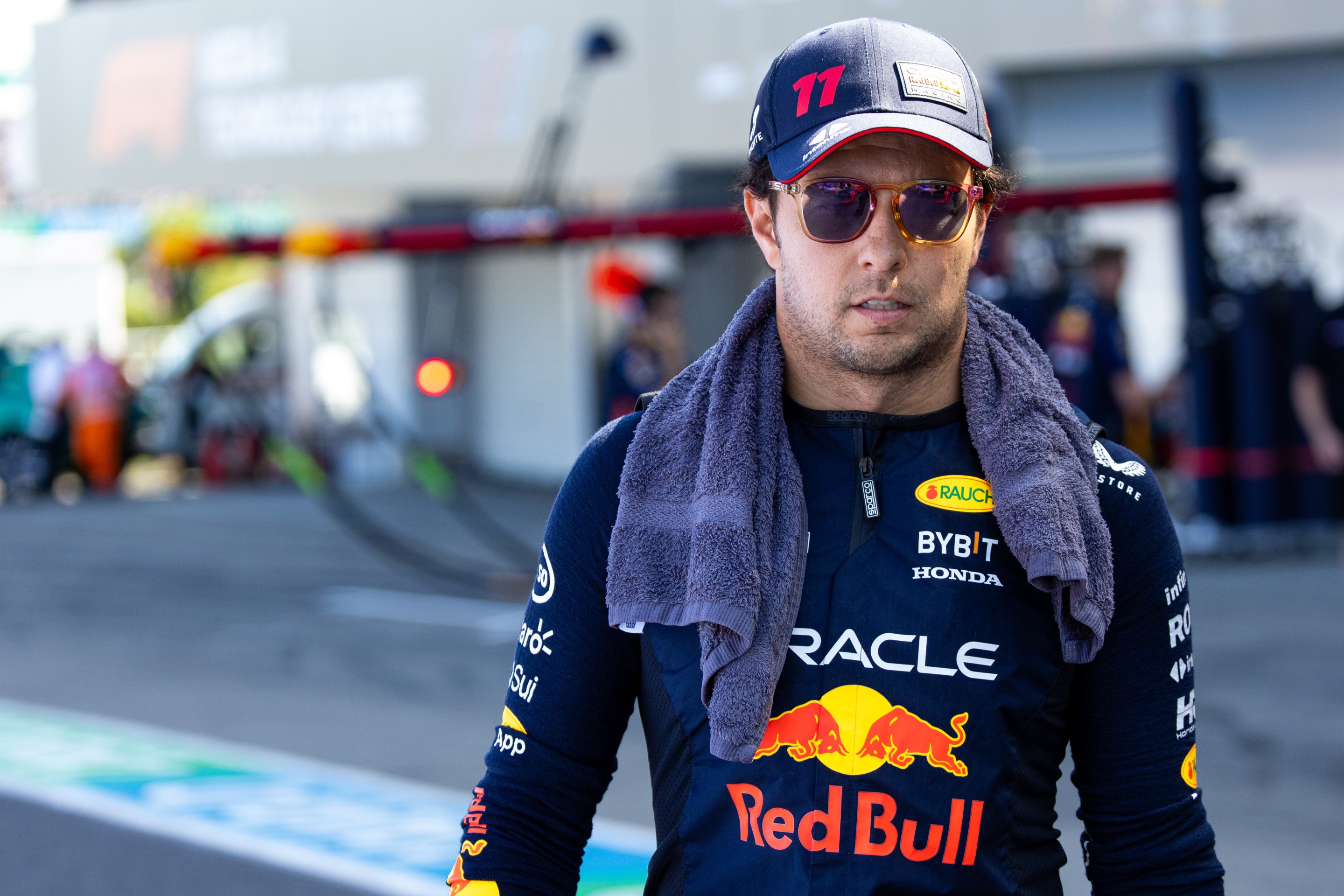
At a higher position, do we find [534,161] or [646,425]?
[534,161]

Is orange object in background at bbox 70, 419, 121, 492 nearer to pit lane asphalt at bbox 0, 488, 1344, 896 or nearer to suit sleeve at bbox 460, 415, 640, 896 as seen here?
pit lane asphalt at bbox 0, 488, 1344, 896

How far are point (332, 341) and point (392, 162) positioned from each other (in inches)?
273

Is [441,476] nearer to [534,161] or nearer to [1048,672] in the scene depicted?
[534,161]

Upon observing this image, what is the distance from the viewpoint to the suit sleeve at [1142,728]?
1.84 metres

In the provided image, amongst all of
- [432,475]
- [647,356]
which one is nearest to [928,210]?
[647,356]

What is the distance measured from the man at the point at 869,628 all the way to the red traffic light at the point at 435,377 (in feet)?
23.7

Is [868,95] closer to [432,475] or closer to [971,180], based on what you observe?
[971,180]

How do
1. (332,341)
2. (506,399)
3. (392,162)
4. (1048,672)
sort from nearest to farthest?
1. (1048,672)
2. (332,341)
3. (392,162)
4. (506,399)

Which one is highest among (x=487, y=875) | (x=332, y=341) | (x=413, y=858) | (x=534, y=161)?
(x=534, y=161)

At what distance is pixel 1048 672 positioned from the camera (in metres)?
1.81

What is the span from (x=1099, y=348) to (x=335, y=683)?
5.41 meters

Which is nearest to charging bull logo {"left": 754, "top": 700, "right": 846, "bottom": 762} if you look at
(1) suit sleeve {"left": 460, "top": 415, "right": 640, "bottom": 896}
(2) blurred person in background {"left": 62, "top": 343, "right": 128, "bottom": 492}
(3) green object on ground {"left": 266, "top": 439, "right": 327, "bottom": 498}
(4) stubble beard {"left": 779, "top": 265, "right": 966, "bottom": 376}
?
(1) suit sleeve {"left": 460, "top": 415, "right": 640, "bottom": 896}

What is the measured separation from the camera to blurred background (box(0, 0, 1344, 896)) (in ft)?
20.3

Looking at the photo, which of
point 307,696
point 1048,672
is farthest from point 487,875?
point 307,696
